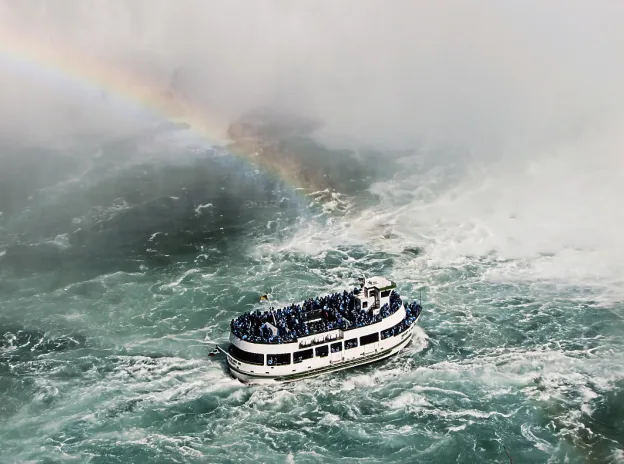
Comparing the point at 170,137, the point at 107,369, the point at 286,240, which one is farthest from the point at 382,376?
the point at 170,137

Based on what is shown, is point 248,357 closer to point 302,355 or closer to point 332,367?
point 302,355

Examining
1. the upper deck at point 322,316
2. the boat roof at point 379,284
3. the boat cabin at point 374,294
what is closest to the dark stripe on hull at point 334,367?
the upper deck at point 322,316

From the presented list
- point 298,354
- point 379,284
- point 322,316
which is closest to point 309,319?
point 322,316

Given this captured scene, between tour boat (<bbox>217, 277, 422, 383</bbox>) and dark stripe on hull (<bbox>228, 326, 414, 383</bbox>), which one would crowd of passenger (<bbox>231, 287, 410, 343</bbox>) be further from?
dark stripe on hull (<bbox>228, 326, 414, 383</bbox>)

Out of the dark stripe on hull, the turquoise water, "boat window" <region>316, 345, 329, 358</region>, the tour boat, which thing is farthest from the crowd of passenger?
the turquoise water

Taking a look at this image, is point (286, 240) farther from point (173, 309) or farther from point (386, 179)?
point (386, 179)

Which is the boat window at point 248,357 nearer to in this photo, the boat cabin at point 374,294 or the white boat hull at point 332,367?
the white boat hull at point 332,367
